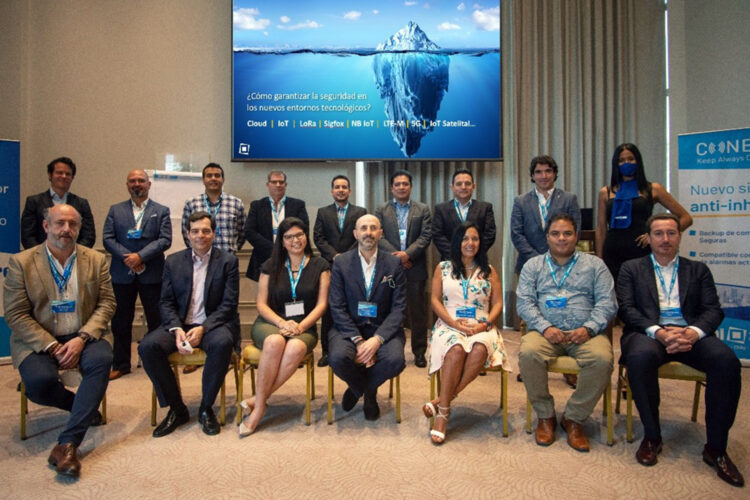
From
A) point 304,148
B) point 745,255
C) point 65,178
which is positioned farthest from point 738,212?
point 65,178

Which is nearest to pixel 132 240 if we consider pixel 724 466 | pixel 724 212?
pixel 724 466

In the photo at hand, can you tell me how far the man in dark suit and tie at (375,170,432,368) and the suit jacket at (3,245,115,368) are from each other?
216cm

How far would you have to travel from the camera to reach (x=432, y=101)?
5270 millimetres

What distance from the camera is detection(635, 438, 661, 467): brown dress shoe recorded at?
95.1 inches

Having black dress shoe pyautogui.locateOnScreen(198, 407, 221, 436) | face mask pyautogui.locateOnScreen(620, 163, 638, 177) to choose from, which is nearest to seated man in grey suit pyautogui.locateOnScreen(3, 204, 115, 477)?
black dress shoe pyautogui.locateOnScreen(198, 407, 221, 436)

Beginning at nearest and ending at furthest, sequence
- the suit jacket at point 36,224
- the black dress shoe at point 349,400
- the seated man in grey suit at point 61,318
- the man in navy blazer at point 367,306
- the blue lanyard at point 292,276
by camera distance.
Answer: the seated man in grey suit at point 61,318
the man in navy blazer at point 367,306
the black dress shoe at point 349,400
the blue lanyard at point 292,276
the suit jacket at point 36,224

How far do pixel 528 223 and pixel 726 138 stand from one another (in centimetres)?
190

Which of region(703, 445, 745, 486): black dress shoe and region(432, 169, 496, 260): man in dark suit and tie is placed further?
region(432, 169, 496, 260): man in dark suit and tie

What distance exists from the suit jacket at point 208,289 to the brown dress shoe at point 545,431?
1861mm

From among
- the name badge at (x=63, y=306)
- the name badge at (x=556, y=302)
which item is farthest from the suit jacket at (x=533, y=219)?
the name badge at (x=63, y=306)

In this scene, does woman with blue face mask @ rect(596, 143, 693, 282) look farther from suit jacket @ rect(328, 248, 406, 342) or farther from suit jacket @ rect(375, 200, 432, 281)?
suit jacket @ rect(328, 248, 406, 342)

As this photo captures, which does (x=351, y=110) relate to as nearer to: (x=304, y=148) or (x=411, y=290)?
(x=304, y=148)

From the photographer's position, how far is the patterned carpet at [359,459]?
2.21 meters

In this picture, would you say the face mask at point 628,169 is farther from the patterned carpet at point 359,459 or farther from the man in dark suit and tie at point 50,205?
the man in dark suit and tie at point 50,205
